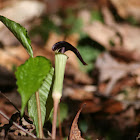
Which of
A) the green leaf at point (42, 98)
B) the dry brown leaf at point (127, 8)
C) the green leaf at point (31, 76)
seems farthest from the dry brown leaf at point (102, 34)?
the green leaf at point (31, 76)

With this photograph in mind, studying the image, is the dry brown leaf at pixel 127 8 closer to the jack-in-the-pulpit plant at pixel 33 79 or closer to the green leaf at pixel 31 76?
the jack-in-the-pulpit plant at pixel 33 79

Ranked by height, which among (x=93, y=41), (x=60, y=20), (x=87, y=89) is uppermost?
(x=60, y=20)

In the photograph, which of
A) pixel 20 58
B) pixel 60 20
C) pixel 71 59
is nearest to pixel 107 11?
pixel 60 20

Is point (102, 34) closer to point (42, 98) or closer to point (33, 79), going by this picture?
point (42, 98)

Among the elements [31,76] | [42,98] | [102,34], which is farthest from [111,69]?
[31,76]

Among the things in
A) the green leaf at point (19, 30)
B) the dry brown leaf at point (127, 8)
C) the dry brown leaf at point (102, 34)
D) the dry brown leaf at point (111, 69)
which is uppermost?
the dry brown leaf at point (127, 8)

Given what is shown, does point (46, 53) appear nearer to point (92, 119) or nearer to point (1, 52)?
point (1, 52)

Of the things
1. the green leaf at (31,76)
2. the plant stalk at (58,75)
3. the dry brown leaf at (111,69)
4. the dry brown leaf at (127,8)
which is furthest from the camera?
the dry brown leaf at (127,8)

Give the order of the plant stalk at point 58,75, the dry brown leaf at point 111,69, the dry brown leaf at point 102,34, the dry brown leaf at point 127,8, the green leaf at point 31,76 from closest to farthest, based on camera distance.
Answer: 1. the green leaf at point 31,76
2. the plant stalk at point 58,75
3. the dry brown leaf at point 111,69
4. the dry brown leaf at point 102,34
5. the dry brown leaf at point 127,8

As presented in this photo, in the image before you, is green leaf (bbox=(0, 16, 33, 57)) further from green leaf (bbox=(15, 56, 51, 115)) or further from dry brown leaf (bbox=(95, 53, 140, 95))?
dry brown leaf (bbox=(95, 53, 140, 95))
